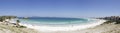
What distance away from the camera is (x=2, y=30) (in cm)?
2152

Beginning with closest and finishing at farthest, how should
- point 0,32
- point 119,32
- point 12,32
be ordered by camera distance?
point 0,32 < point 12,32 < point 119,32

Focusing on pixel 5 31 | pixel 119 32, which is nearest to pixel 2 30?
pixel 5 31

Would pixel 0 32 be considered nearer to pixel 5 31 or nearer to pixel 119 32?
pixel 5 31

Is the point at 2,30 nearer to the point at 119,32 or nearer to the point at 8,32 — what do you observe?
the point at 8,32

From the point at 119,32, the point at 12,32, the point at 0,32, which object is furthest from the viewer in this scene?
the point at 119,32

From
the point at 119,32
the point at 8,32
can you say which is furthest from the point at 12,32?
the point at 119,32

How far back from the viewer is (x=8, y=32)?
21812mm

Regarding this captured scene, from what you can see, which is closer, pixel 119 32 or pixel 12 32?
pixel 12 32

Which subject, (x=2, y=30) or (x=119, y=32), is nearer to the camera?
(x=2, y=30)

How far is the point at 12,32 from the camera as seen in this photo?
22375mm

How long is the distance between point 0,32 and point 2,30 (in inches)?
36.8

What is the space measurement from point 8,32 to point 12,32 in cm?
65

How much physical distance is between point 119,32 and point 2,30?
52.1 ft

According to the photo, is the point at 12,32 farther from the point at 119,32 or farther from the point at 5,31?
the point at 119,32
